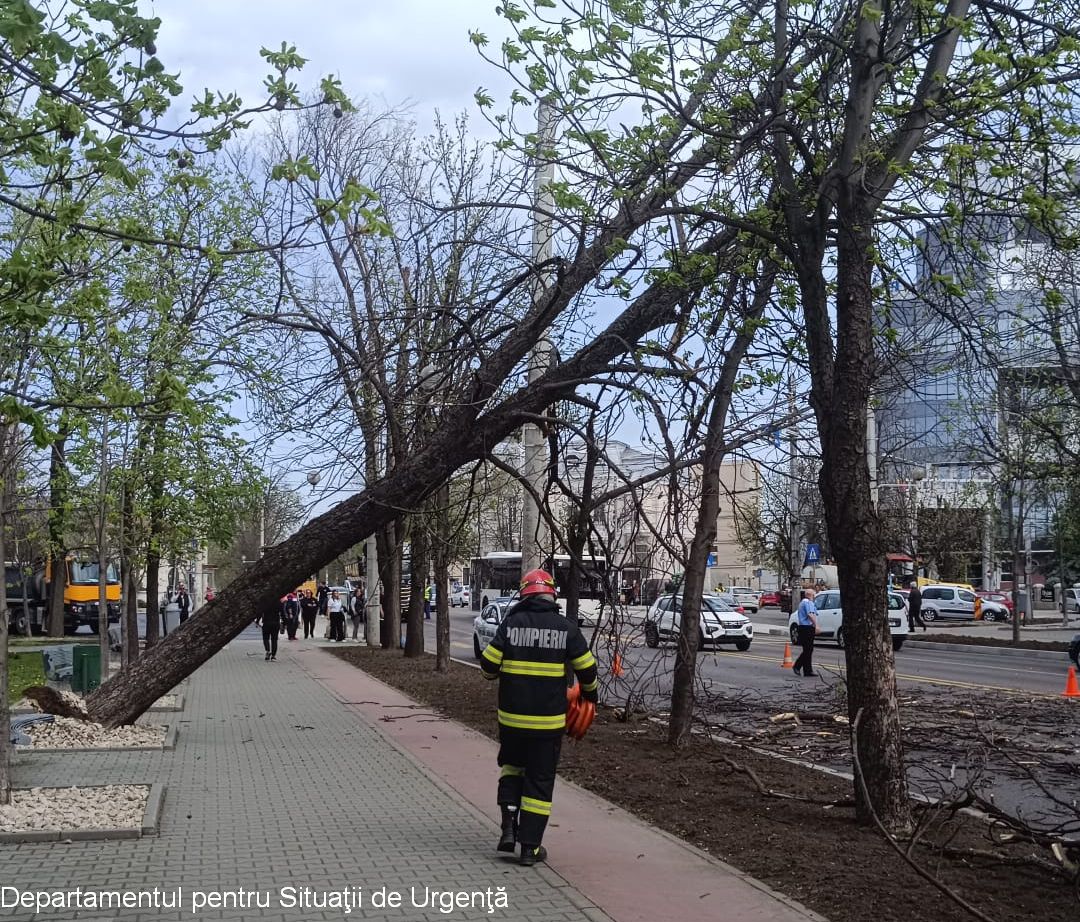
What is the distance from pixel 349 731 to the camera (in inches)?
555

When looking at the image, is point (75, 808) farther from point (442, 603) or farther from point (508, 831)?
point (442, 603)

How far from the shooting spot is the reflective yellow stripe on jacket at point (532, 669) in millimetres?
7160

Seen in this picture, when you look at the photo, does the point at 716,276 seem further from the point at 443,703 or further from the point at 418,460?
the point at 443,703

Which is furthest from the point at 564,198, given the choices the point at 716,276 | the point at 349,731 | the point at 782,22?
the point at 349,731

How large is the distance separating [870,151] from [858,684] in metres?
3.71

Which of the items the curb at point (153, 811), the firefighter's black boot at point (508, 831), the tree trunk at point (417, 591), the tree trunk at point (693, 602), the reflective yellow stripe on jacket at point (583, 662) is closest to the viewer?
the firefighter's black boot at point (508, 831)

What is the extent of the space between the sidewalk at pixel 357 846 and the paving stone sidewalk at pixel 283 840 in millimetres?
16

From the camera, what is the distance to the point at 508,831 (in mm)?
7164

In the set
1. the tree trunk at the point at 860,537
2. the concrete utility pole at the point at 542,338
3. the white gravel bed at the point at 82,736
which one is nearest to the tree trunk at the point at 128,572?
the concrete utility pole at the point at 542,338

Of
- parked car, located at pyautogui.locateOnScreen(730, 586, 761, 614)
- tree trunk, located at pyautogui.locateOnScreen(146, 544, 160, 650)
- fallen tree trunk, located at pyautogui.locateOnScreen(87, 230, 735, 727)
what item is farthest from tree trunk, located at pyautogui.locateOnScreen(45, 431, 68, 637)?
parked car, located at pyautogui.locateOnScreen(730, 586, 761, 614)

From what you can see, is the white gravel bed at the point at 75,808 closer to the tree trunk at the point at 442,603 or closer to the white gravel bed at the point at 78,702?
the white gravel bed at the point at 78,702

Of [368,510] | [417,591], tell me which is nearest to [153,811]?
[368,510]

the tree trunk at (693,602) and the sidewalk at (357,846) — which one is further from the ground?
the tree trunk at (693,602)

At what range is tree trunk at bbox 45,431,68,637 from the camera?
773 inches
